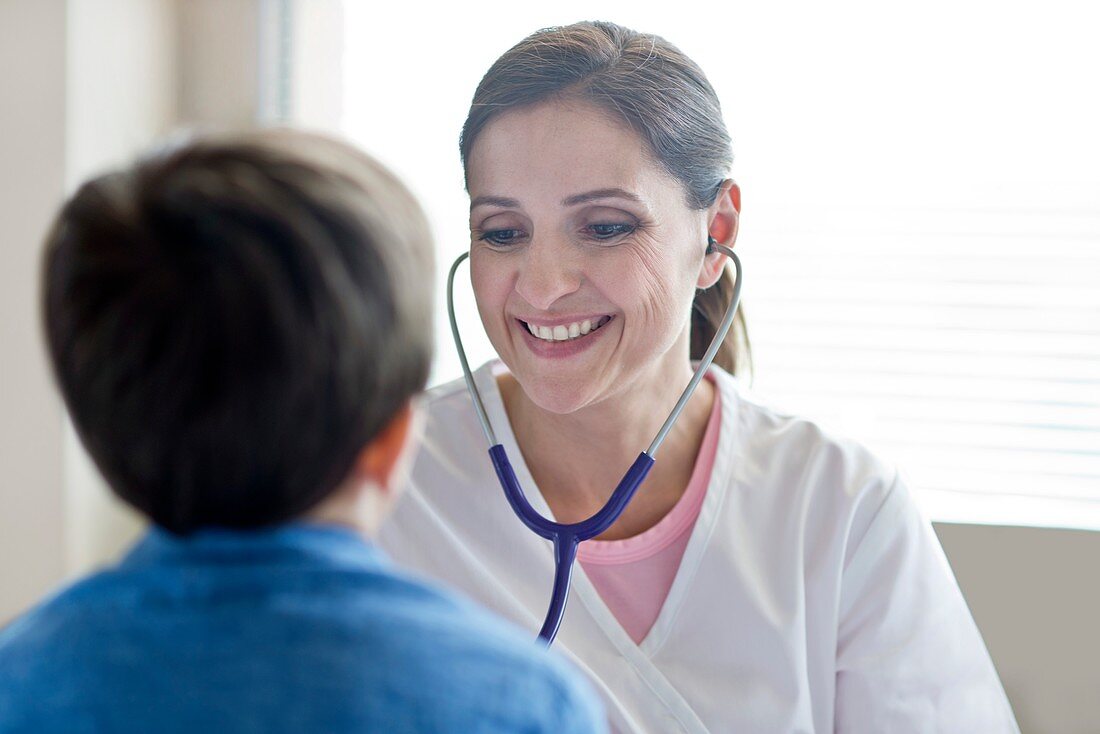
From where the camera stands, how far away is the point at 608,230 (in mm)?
1331

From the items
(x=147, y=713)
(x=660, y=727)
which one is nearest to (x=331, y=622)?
(x=147, y=713)

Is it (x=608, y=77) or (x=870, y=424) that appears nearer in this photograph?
(x=608, y=77)

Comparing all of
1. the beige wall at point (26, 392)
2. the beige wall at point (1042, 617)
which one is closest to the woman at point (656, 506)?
the beige wall at point (1042, 617)

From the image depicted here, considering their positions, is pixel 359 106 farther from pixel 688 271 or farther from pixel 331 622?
pixel 331 622

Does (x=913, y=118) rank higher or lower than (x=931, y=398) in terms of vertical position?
higher

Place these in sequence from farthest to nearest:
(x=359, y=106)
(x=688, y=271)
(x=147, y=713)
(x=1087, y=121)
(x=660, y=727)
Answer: (x=359, y=106) < (x=1087, y=121) < (x=688, y=271) < (x=660, y=727) < (x=147, y=713)

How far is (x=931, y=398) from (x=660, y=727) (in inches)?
43.0

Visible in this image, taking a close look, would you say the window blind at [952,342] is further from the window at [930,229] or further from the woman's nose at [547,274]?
the woman's nose at [547,274]

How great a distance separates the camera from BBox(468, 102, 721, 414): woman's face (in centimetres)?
130

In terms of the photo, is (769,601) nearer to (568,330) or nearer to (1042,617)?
(568,330)

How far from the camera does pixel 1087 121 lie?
6.46 ft

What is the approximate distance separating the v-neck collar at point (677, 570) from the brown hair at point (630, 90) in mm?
312

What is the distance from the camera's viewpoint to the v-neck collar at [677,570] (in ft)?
4.17

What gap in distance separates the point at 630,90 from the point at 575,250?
0.21 metres
